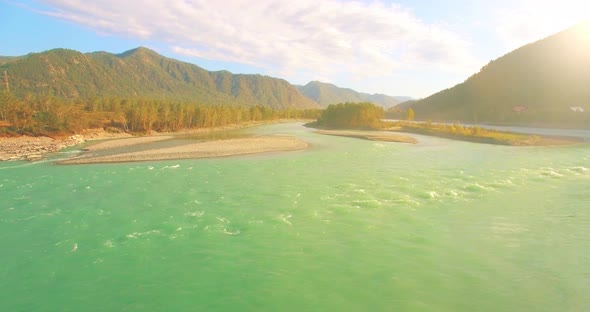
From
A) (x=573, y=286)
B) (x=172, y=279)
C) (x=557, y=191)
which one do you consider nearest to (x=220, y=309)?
(x=172, y=279)

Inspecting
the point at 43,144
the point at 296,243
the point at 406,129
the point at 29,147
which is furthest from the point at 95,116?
the point at 296,243

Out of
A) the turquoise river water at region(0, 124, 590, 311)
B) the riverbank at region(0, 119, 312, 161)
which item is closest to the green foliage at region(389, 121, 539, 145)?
the turquoise river water at region(0, 124, 590, 311)

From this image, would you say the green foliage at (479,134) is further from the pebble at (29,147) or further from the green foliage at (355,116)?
the pebble at (29,147)

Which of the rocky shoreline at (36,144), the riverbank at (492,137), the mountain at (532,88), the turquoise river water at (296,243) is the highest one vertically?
the mountain at (532,88)

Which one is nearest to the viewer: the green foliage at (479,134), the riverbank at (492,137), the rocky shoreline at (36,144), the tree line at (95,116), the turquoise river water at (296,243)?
the turquoise river water at (296,243)

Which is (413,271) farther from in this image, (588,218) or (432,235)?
(588,218)

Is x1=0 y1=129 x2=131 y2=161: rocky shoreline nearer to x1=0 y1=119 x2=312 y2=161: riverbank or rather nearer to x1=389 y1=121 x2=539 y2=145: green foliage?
x1=0 y1=119 x2=312 y2=161: riverbank

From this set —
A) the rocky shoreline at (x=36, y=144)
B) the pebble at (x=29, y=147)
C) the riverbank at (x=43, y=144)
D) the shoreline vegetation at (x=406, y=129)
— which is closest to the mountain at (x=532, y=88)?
the shoreline vegetation at (x=406, y=129)
